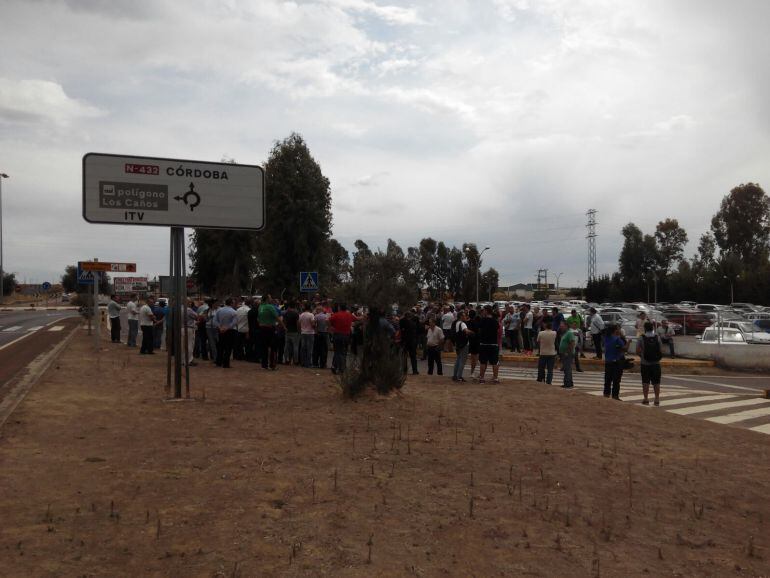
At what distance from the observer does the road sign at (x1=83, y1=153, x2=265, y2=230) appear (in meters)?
10.6

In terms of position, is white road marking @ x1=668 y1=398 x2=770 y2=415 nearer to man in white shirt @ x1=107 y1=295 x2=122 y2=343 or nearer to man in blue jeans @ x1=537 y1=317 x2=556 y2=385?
man in blue jeans @ x1=537 y1=317 x2=556 y2=385

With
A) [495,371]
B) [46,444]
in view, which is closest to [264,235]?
[495,371]

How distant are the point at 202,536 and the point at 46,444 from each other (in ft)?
11.9

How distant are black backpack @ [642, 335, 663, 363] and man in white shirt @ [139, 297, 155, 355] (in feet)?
41.8

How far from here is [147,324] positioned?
61.4 ft

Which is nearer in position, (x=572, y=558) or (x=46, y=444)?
(x=572, y=558)

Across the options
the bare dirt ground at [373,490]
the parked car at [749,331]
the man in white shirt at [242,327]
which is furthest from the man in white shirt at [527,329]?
the bare dirt ground at [373,490]

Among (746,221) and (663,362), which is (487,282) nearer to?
(746,221)

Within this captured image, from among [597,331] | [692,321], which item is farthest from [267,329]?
[692,321]

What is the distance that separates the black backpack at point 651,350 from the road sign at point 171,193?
309 inches

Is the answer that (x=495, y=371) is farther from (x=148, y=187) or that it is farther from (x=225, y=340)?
(x=148, y=187)

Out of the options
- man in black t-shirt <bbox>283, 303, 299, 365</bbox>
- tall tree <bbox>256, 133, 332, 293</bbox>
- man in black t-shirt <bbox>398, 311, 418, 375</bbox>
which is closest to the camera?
man in black t-shirt <bbox>398, 311, 418, 375</bbox>

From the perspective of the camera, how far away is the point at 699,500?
6418 mm

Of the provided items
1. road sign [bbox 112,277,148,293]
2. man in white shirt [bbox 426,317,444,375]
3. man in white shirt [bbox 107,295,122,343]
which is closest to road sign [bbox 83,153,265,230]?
man in white shirt [bbox 426,317,444,375]
